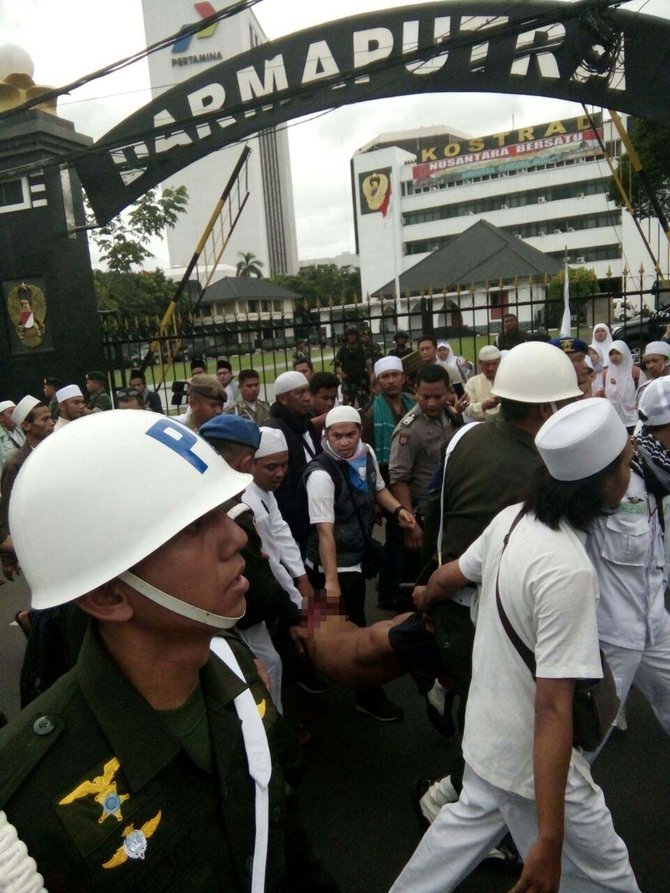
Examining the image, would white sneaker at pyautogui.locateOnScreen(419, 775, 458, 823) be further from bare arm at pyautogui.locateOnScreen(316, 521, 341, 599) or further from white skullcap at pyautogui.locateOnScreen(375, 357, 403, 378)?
white skullcap at pyautogui.locateOnScreen(375, 357, 403, 378)

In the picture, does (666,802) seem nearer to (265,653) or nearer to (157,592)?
(265,653)

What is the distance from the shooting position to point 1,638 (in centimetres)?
555

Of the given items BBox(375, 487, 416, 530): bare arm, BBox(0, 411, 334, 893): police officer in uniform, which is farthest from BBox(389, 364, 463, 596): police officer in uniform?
BBox(0, 411, 334, 893): police officer in uniform

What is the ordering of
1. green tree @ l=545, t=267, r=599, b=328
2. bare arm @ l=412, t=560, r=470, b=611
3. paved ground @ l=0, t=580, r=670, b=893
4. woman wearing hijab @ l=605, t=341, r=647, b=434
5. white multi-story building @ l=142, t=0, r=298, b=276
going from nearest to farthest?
bare arm @ l=412, t=560, r=470, b=611 → paved ground @ l=0, t=580, r=670, b=893 → woman wearing hijab @ l=605, t=341, r=647, b=434 → green tree @ l=545, t=267, r=599, b=328 → white multi-story building @ l=142, t=0, r=298, b=276

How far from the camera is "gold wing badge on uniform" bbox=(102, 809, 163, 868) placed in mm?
1099

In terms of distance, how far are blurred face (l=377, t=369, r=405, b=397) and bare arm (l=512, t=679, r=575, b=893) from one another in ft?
12.8

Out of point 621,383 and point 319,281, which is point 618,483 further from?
point 319,281

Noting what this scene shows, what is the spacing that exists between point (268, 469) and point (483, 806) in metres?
1.85

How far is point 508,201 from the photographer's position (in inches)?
2482

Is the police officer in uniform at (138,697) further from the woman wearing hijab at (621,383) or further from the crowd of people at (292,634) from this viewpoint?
the woman wearing hijab at (621,383)

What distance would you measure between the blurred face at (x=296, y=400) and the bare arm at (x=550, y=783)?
3.19 meters

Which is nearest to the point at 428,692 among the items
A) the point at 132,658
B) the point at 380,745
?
the point at 380,745

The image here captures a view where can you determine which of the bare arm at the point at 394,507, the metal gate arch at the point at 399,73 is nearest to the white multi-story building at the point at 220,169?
the metal gate arch at the point at 399,73

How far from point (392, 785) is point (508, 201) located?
217 feet
